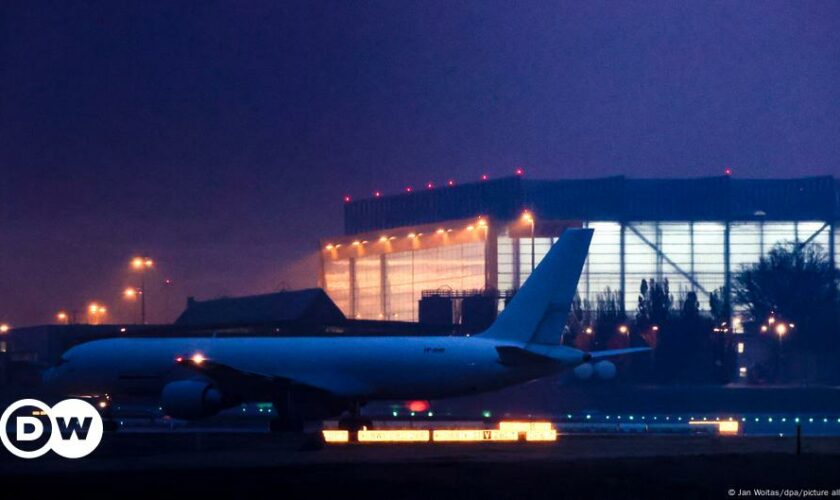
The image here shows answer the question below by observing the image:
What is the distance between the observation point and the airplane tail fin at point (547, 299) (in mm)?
50781

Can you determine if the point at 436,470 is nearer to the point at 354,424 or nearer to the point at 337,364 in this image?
the point at 354,424

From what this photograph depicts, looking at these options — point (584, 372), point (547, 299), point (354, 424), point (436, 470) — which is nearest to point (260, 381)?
point (354, 424)

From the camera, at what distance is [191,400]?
49750mm

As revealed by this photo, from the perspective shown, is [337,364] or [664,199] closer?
[337,364]

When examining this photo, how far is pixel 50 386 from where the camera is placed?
192 ft

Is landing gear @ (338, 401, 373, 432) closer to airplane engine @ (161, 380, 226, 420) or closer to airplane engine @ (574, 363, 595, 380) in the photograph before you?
airplane engine @ (161, 380, 226, 420)

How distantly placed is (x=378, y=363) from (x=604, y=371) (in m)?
37.9

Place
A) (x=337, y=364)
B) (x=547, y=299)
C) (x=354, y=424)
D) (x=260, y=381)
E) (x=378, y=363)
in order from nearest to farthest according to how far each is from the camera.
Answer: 1. (x=354, y=424)
2. (x=260, y=381)
3. (x=547, y=299)
4. (x=378, y=363)
5. (x=337, y=364)

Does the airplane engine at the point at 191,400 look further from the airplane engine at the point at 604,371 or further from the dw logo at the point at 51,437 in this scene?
the airplane engine at the point at 604,371

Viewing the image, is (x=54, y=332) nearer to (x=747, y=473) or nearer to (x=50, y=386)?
(x=50, y=386)

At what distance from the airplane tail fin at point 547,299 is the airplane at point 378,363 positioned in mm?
37

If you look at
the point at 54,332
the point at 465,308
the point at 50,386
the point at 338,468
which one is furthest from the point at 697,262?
the point at 338,468

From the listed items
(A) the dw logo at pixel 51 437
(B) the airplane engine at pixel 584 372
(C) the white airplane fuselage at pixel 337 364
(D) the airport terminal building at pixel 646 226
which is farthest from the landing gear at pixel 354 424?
(D) the airport terminal building at pixel 646 226

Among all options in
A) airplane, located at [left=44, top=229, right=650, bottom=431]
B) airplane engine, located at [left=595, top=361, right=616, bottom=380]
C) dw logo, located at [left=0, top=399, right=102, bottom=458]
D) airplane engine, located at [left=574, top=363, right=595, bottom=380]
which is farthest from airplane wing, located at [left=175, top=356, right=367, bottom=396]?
airplane engine, located at [left=595, top=361, right=616, bottom=380]
